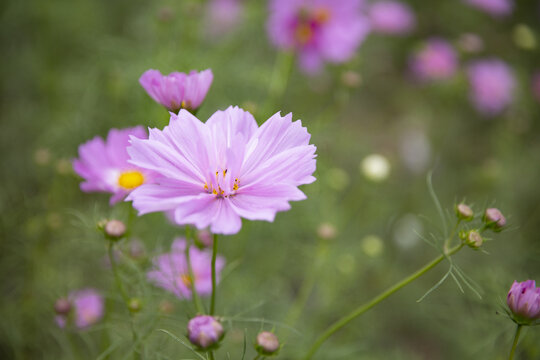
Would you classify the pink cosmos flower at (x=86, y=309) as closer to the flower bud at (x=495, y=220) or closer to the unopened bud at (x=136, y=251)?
the unopened bud at (x=136, y=251)

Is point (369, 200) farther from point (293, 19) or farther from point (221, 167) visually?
point (221, 167)

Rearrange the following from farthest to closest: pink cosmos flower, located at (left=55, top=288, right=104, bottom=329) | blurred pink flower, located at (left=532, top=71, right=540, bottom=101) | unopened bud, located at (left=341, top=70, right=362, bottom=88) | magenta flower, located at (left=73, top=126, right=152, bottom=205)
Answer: blurred pink flower, located at (left=532, top=71, right=540, bottom=101) < unopened bud, located at (left=341, top=70, right=362, bottom=88) < pink cosmos flower, located at (left=55, top=288, right=104, bottom=329) < magenta flower, located at (left=73, top=126, right=152, bottom=205)

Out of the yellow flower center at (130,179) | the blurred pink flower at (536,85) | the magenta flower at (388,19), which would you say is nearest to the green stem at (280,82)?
the yellow flower center at (130,179)

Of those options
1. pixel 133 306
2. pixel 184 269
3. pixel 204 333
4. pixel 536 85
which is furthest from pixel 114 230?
pixel 536 85

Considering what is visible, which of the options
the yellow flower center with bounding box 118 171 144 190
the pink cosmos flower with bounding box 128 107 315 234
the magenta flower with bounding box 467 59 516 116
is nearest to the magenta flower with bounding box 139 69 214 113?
the pink cosmos flower with bounding box 128 107 315 234

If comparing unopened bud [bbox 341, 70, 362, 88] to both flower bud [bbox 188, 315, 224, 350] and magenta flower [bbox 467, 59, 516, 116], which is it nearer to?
flower bud [bbox 188, 315, 224, 350]

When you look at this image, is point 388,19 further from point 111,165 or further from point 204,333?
point 204,333

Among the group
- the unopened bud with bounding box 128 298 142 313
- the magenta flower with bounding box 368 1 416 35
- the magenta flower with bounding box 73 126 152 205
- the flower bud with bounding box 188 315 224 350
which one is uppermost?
the magenta flower with bounding box 368 1 416 35

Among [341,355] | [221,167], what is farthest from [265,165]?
[341,355]
